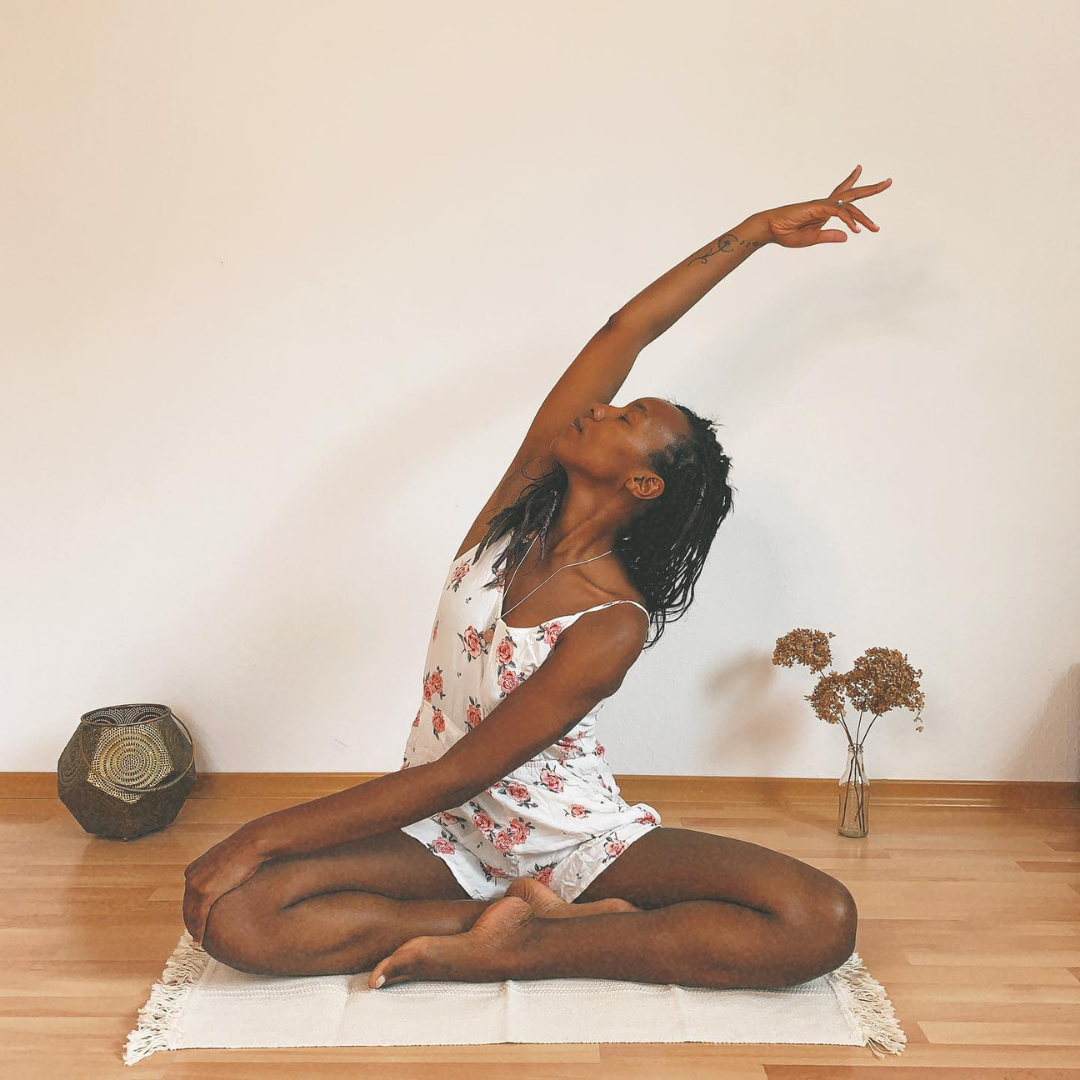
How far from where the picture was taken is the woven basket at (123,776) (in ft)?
8.84

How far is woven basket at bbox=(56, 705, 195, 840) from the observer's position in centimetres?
269

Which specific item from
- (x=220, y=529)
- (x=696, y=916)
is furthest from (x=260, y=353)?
(x=696, y=916)

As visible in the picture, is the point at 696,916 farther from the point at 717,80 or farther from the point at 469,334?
the point at 717,80

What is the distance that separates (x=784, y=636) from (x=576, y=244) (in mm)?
1117

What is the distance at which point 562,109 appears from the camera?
2.82 meters

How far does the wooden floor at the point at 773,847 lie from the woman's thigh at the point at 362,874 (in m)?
0.26

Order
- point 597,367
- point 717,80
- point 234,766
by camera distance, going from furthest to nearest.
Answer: point 234,766
point 717,80
point 597,367

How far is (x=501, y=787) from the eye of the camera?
205cm

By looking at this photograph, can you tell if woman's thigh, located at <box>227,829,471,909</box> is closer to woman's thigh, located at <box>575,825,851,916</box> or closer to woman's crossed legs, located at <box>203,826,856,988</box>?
woman's crossed legs, located at <box>203,826,856,988</box>

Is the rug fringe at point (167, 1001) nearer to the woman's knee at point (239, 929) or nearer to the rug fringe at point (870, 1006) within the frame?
the woman's knee at point (239, 929)

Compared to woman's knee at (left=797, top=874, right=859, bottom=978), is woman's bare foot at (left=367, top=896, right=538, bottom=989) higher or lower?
lower

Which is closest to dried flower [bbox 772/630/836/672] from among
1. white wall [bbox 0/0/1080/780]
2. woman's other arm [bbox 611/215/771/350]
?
white wall [bbox 0/0/1080/780]

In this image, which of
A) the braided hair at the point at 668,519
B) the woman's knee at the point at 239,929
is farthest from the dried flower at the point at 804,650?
the woman's knee at the point at 239,929

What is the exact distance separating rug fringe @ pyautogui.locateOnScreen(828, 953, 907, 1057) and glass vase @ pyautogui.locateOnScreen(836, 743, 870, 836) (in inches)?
27.7
